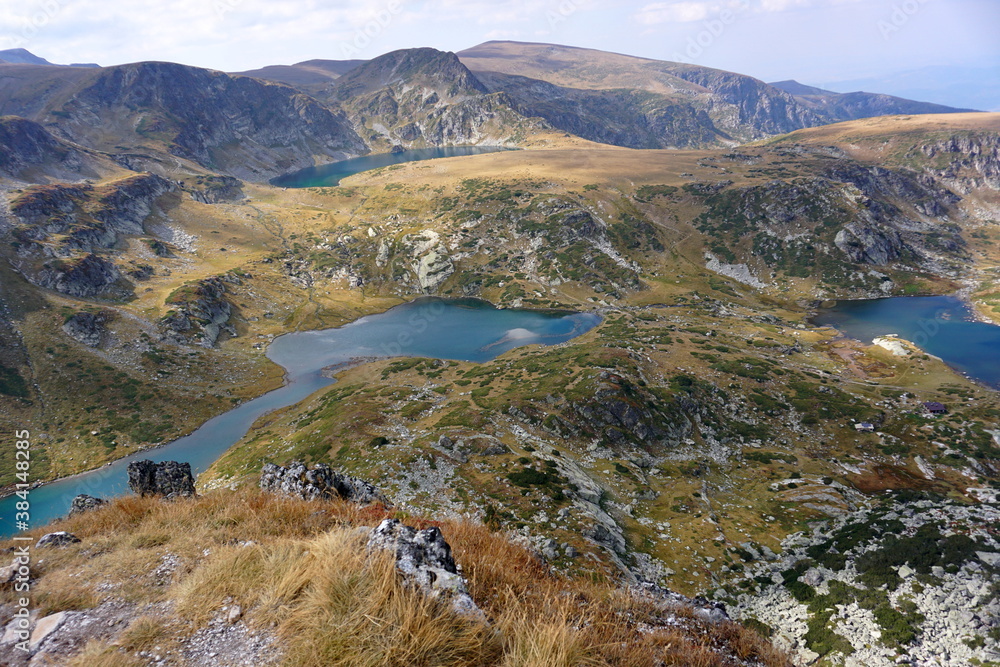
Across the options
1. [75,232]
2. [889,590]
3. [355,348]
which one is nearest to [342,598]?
[889,590]

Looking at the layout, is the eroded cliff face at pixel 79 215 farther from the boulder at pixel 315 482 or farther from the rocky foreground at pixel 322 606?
the rocky foreground at pixel 322 606

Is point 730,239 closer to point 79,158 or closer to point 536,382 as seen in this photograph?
point 536,382

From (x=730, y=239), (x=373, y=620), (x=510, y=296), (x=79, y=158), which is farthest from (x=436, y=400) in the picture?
(x=79, y=158)

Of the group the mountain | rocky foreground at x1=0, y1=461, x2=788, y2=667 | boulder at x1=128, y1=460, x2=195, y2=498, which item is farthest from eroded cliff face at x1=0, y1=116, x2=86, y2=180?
rocky foreground at x1=0, y1=461, x2=788, y2=667

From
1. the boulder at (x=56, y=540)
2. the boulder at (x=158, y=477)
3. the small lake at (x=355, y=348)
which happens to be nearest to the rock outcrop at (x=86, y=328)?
the small lake at (x=355, y=348)

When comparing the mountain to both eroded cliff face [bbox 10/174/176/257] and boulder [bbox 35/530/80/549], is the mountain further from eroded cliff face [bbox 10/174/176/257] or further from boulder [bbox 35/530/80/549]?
boulder [bbox 35/530/80/549]

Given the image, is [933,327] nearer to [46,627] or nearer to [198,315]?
[46,627]
